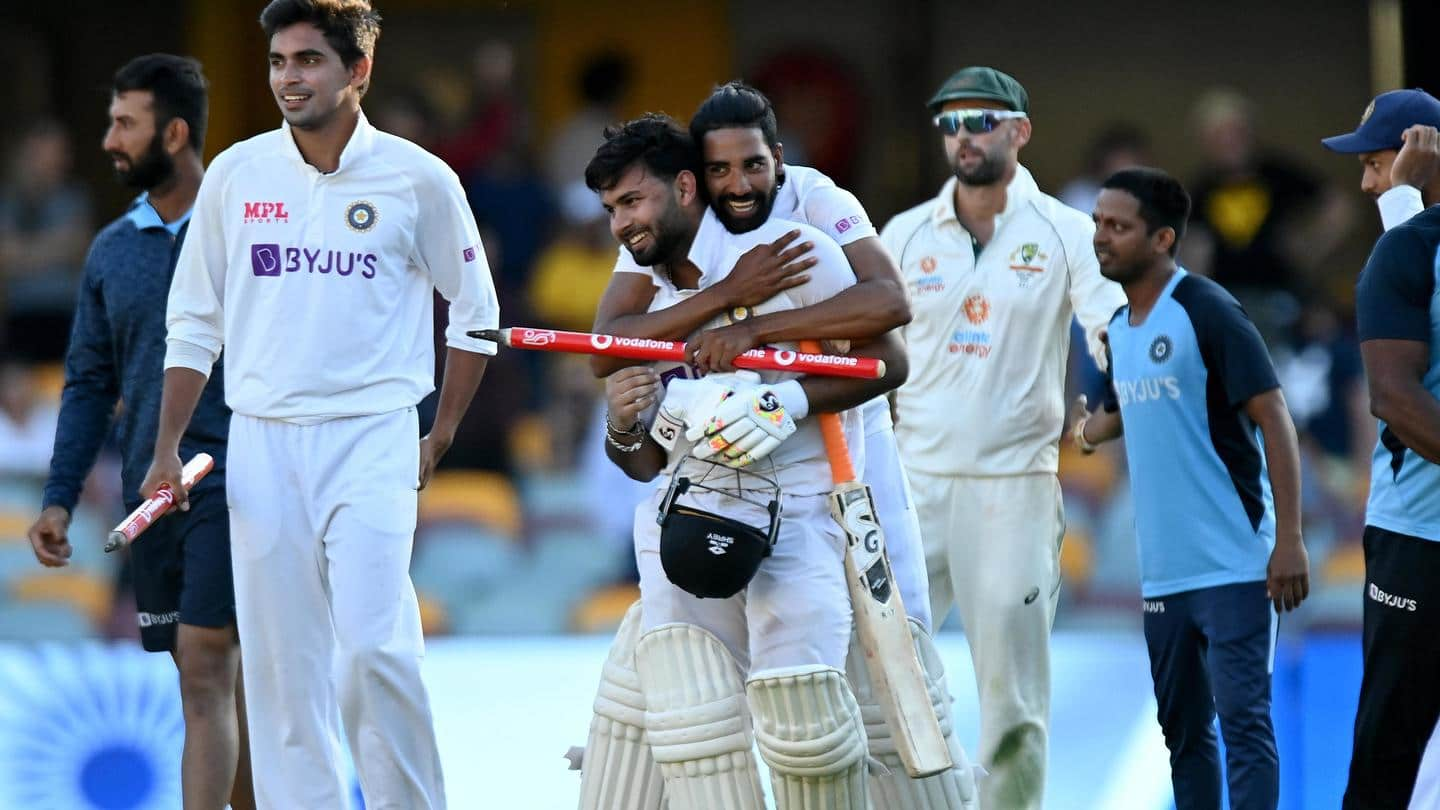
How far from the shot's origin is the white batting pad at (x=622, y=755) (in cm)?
462

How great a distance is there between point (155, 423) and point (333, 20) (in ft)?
4.10

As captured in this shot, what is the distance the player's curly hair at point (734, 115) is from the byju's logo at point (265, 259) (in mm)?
1110

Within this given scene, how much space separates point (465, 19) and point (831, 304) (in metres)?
9.51

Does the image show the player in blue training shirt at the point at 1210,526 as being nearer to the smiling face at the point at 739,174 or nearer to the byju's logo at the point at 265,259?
the smiling face at the point at 739,174

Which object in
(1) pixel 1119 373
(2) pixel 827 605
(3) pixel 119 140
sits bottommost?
(2) pixel 827 605

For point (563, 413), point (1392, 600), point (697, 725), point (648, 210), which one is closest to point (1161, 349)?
point (1392, 600)

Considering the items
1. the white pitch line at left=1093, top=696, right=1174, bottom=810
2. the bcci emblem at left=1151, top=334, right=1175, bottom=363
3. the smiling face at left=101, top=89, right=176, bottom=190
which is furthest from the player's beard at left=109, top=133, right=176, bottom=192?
the white pitch line at left=1093, top=696, right=1174, bottom=810

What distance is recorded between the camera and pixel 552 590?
387 inches

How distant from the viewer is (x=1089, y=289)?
239 inches

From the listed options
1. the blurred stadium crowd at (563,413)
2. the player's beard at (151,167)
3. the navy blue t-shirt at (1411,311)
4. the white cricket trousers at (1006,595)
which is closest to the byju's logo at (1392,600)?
the navy blue t-shirt at (1411,311)

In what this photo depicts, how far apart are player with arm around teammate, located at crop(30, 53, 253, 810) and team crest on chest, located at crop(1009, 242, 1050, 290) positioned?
7.64ft

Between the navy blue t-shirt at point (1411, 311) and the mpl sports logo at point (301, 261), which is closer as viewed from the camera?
the navy blue t-shirt at point (1411, 311)

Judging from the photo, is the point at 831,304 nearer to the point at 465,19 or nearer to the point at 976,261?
the point at 976,261

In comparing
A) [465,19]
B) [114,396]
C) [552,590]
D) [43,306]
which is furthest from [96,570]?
[465,19]
